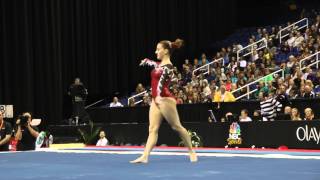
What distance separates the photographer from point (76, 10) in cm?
2103

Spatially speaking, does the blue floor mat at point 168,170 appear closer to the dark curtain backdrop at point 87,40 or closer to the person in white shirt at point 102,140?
the person in white shirt at point 102,140

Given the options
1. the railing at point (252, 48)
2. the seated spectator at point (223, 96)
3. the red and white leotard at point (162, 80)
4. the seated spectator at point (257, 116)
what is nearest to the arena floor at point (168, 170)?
the red and white leotard at point (162, 80)

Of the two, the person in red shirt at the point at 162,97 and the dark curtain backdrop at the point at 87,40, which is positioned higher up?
the dark curtain backdrop at the point at 87,40

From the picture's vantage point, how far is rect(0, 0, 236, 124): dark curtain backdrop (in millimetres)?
19578

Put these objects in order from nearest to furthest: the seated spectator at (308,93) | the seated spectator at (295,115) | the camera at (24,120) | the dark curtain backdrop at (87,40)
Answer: the camera at (24,120), the seated spectator at (295,115), the seated spectator at (308,93), the dark curtain backdrop at (87,40)

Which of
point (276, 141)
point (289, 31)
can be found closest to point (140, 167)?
point (276, 141)

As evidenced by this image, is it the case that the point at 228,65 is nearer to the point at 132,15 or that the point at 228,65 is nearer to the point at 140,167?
the point at 132,15

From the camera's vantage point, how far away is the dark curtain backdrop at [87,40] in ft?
64.2

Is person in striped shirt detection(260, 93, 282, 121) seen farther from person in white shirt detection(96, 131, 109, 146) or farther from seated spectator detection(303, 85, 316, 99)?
person in white shirt detection(96, 131, 109, 146)

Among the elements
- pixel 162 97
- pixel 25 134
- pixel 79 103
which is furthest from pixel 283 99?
pixel 79 103

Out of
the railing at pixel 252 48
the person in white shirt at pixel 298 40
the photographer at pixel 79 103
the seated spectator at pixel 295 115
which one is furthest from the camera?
the railing at pixel 252 48

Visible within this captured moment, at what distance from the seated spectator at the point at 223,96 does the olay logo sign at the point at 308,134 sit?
3854mm

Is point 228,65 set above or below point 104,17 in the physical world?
below

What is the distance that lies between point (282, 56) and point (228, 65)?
1.67 m
